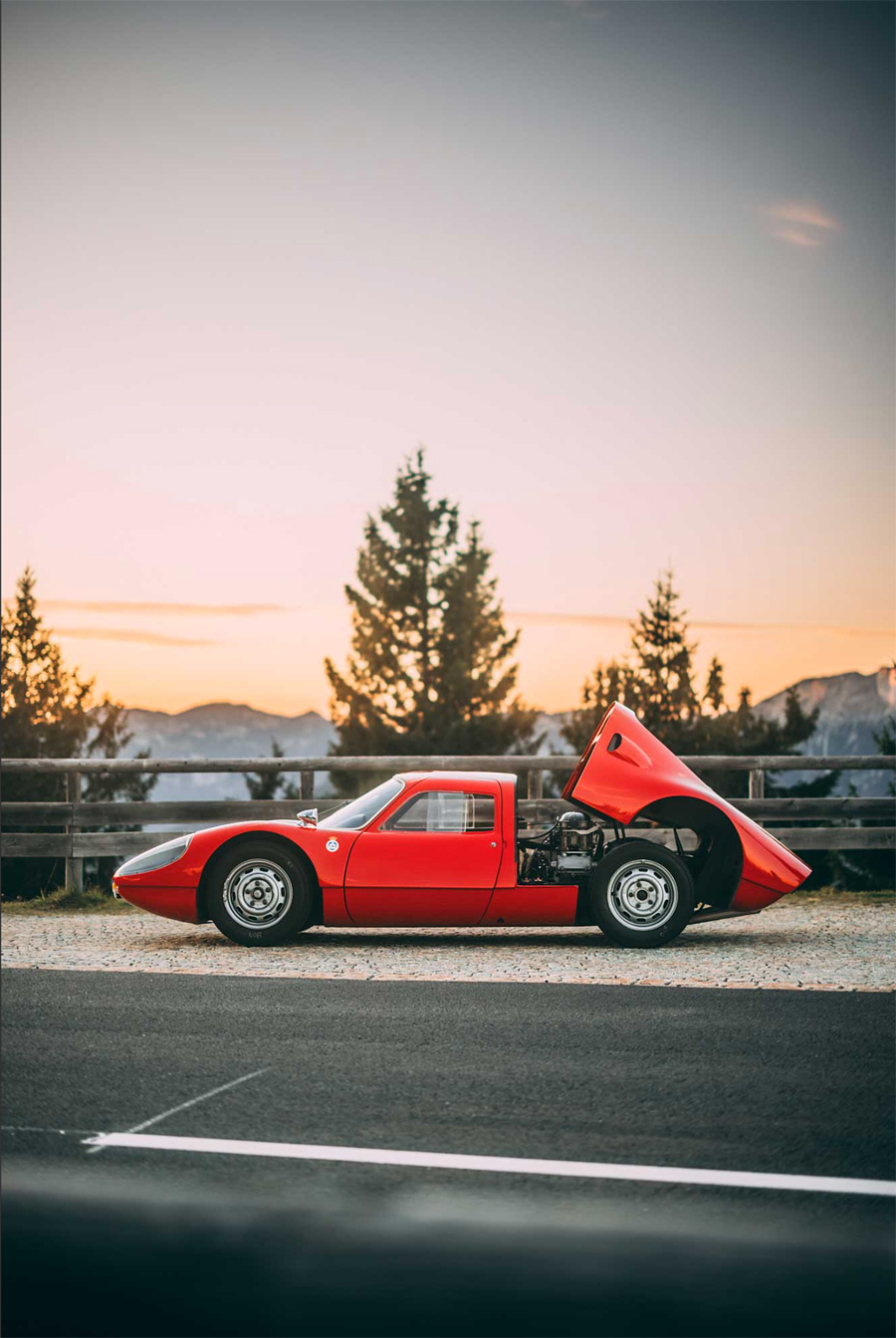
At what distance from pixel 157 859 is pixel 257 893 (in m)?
0.70

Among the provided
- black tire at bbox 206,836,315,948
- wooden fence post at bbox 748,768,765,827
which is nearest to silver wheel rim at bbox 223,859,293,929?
black tire at bbox 206,836,315,948

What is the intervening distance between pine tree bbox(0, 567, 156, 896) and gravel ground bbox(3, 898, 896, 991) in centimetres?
2661

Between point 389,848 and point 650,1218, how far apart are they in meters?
4.91

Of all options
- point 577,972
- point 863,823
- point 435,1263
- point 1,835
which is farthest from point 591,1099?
point 1,835

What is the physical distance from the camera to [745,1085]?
477 centimetres

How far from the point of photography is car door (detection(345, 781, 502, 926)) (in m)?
8.13

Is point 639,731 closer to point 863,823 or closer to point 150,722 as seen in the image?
point 863,823

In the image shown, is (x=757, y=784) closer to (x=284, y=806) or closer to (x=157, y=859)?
(x=284, y=806)

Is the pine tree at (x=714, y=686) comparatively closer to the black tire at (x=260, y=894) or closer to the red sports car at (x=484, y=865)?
the red sports car at (x=484, y=865)

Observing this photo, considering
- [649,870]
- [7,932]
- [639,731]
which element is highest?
[639,731]

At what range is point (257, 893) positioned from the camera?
8328 mm

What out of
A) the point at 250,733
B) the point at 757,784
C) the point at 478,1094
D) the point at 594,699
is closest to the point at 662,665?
the point at 594,699

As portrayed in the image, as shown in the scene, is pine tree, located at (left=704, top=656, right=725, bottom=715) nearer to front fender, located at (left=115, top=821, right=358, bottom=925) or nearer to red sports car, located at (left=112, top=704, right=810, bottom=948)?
red sports car, located at (left=112, top=704, right=810, bottom=948)

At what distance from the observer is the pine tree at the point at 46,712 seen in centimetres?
3838
